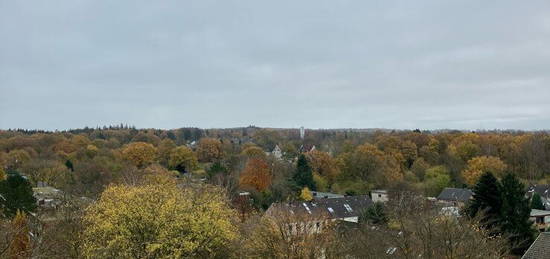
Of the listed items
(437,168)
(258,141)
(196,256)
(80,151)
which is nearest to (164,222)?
(196,256)

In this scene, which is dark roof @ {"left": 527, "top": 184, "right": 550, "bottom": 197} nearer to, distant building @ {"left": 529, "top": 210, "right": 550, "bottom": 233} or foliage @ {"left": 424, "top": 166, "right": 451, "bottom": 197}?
distant building @ {"left": 529, "top": 210, "right": 550, "bottom": 233}

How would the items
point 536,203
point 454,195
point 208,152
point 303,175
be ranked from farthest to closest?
point 208,152 → point 303,175 → point 454,195 → point 536,203

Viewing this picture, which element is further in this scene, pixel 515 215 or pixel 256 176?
pixel 256 176

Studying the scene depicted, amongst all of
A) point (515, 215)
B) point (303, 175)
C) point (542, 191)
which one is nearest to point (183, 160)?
point (303, 175)

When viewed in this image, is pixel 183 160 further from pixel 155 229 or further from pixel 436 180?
pixel 155 229

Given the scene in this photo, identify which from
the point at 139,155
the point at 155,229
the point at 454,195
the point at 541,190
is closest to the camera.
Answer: the point at 155,229

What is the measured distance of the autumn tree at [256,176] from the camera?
56.3 meters

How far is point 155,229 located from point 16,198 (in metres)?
22.4

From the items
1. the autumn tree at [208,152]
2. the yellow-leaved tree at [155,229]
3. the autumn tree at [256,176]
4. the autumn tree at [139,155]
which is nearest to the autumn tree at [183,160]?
the autumn tree at [139,155]

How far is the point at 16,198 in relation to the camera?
35.0m

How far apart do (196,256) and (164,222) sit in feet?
6.71

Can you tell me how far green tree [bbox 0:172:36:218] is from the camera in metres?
33.9

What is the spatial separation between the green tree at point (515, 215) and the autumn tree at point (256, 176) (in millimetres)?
29634

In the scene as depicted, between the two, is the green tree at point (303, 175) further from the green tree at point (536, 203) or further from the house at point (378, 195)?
the green tree at point (536, 203)
